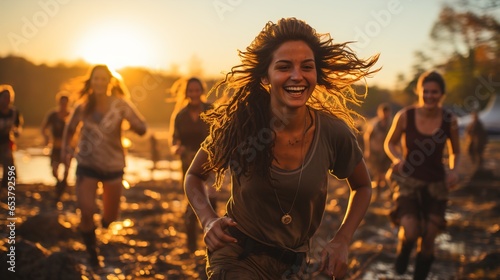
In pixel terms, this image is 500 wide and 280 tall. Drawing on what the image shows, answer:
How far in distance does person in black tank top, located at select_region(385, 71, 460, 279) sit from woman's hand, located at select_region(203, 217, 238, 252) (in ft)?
12.2

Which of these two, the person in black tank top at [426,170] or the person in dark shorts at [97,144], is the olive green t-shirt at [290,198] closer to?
the person in black tank top at [426,170]

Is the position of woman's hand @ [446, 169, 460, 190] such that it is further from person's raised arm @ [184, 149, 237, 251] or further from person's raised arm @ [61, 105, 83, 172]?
person's raised arm @ [61, 105, 83, 172]

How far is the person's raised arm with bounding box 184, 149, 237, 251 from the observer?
287cm

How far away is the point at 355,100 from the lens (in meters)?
3.86

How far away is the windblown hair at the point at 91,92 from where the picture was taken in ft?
22.7

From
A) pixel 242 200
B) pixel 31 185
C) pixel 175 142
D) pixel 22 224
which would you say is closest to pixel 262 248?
pixel 242 200

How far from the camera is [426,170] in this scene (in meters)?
6.24

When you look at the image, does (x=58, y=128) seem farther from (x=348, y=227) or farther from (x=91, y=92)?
(x=348, y=227)

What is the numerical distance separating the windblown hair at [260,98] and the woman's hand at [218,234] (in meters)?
0.33

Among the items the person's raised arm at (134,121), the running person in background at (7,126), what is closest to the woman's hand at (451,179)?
the person's raised arm at (134,121)

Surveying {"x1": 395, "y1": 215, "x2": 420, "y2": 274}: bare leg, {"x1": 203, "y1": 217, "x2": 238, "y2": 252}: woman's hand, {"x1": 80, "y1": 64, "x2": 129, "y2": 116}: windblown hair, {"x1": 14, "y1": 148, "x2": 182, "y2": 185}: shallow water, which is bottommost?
{"x1": 14, "y1": 148, "x2": 182, "y2": 185}: shallow water

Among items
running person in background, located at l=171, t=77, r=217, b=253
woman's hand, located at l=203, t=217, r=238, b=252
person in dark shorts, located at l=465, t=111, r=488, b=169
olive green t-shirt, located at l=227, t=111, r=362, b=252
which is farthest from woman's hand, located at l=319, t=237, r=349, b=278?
person in dark shorts, located at l=465, t=111, r=488, b=169

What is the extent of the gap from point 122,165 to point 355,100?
390 centimetres

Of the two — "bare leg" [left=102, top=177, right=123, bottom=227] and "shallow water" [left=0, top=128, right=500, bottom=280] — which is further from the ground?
"bare leg" [left=102, top=177, right=123, bottom=227]
